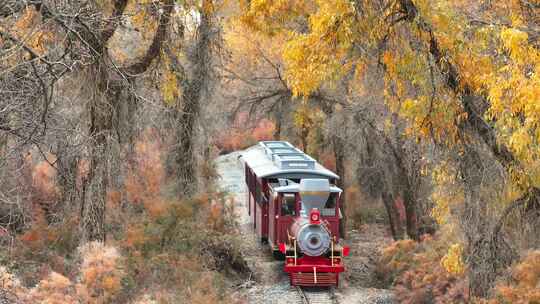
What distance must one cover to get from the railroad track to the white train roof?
305 centimetres

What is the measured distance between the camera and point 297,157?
21109 mm

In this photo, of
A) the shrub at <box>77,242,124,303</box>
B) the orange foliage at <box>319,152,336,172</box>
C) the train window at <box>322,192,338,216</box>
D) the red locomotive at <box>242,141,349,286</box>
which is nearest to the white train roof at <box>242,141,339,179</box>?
the red locomotive at <box>242,141,349,286</box>

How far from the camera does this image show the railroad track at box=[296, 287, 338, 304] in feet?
55.2

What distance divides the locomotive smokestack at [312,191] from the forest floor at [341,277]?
212 cm

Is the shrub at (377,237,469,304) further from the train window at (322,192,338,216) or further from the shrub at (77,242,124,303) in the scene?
the shrub at (77,242,124,303)

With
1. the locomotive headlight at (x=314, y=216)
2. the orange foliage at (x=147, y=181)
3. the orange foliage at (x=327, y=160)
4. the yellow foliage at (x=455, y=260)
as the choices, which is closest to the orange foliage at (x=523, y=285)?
the yellow foliage at (x=455, y=260)

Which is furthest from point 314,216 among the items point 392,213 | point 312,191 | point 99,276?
point 392,213

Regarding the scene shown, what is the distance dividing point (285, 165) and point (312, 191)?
190cm

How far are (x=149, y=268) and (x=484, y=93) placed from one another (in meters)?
8.13

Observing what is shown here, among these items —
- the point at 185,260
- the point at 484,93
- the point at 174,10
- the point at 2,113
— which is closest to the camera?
the point at 2,113

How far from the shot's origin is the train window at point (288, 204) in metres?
18.8

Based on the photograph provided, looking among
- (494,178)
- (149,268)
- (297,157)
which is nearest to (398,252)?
(297,157)

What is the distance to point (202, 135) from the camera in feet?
70.5

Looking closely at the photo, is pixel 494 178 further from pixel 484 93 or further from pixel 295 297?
pixel 295 297
